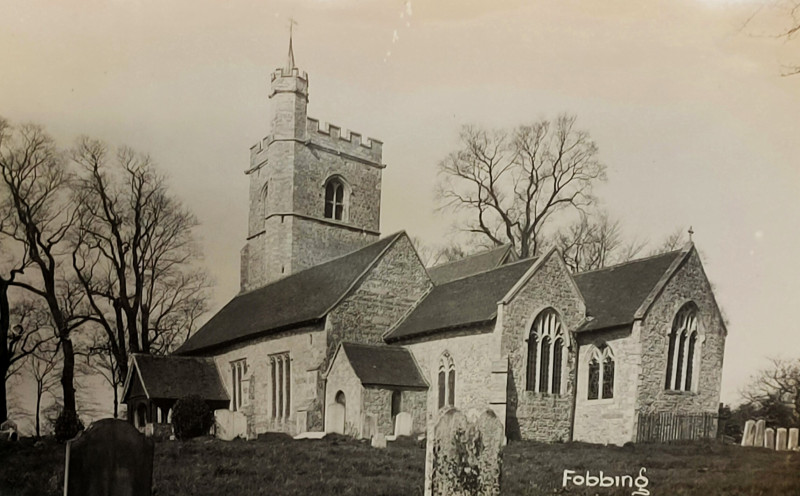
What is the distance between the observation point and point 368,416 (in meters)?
12.9

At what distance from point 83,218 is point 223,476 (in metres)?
3.66

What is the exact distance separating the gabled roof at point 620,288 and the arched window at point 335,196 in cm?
485

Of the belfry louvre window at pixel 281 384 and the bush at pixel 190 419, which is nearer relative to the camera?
the bush at pixel 190 419

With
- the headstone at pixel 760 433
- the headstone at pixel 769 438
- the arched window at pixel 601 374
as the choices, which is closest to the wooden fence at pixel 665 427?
the arched window at pixel 601 374

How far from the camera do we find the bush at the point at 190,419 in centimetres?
1302

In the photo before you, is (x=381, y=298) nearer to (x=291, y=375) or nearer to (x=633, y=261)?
(x=291, y=375)

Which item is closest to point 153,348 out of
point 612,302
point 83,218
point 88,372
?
point 88,372

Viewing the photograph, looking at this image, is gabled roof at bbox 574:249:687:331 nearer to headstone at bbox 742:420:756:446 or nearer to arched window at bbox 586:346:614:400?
arched window at bbox 586:346:614:400

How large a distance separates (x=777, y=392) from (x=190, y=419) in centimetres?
914

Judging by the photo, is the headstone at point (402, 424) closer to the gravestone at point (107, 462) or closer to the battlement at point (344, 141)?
the battlement at point (344, 141)

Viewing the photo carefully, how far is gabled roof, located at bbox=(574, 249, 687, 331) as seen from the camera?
13.3 metres

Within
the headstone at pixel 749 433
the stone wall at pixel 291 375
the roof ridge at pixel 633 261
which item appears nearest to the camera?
the headstone at pixel 749 433

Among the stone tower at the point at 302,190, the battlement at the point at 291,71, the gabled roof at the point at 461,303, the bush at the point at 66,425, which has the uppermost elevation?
the battlement at the point at 291,71

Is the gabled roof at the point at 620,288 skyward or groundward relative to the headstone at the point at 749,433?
skyward
